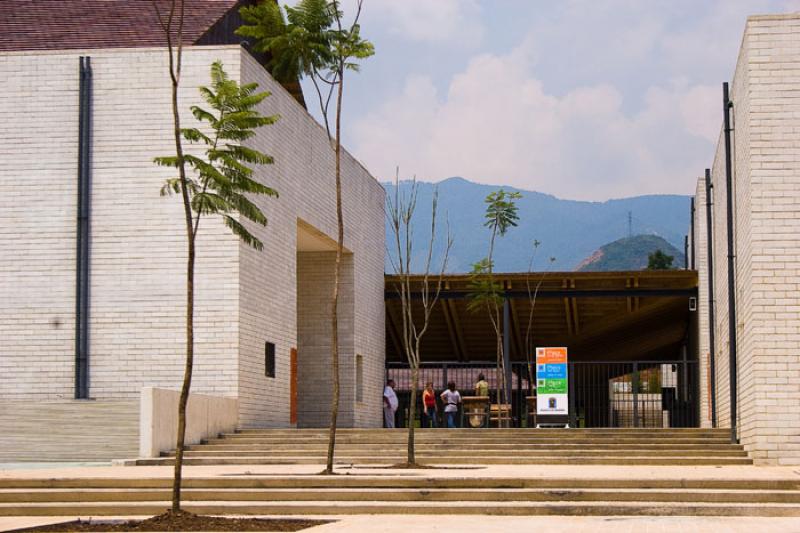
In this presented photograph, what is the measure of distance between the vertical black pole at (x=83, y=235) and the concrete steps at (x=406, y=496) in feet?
27.5

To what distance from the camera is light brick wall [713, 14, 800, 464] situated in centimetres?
1758

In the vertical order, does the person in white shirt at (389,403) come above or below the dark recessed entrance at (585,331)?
below

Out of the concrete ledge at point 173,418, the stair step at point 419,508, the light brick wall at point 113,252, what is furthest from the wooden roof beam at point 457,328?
the stair step at point 419,508

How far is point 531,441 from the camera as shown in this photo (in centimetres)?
2050

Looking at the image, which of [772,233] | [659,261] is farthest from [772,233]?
[659,261]

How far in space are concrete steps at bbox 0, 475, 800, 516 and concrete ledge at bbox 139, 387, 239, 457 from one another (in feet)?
17.0

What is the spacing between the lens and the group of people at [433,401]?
28812 mm

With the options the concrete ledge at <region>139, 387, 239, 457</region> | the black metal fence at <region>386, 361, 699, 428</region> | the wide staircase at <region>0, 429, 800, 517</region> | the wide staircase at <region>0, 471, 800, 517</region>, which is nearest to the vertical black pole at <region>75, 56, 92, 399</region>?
the concrete ledge at <region>139, 387, 239, 457</region>

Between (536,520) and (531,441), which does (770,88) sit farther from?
(536,520)

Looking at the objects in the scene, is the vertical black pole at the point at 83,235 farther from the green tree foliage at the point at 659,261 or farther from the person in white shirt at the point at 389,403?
the green tree foliage at the point at 659,261

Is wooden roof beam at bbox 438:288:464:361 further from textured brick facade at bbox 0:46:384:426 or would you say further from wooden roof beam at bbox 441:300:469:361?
textured brick facade at bbox 0:46:384:426

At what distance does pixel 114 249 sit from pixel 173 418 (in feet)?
13.1

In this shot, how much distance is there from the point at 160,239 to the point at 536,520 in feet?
41.5

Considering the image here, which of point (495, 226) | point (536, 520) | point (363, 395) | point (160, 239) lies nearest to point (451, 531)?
point (536, 520)
